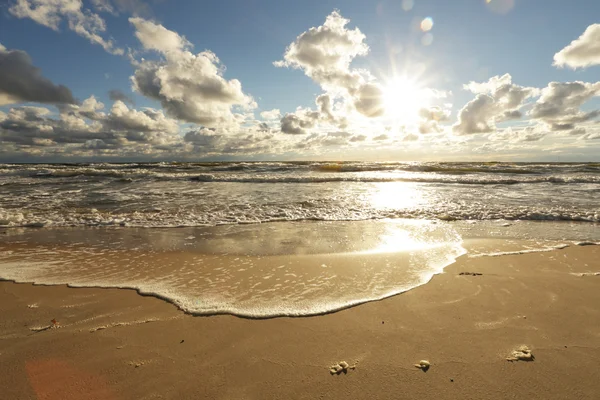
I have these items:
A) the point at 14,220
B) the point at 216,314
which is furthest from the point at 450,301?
the point at 14,220

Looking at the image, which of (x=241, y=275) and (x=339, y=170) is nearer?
(x=241, y=275)

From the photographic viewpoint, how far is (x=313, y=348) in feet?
10.4

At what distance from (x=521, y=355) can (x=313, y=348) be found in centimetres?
219

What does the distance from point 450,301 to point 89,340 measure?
4.80 metres

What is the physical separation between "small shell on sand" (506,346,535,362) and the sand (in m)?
0.03

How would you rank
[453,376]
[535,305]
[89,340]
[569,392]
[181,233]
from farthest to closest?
[181,233] → [535,305] → [89,340] → [453,376] → [569,392]

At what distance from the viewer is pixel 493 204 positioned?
12.9 m

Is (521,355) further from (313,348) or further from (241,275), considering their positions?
(241,275)

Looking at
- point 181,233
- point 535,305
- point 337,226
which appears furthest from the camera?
point 337,226

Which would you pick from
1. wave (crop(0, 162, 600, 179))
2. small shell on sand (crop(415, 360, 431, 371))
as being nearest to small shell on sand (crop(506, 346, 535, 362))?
small shell on sand (crop(415, 360, 431, 371))

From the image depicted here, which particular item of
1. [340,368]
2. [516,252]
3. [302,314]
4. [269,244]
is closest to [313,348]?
[340,368]

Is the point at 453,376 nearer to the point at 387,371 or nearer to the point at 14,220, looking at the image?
the point at 387,371

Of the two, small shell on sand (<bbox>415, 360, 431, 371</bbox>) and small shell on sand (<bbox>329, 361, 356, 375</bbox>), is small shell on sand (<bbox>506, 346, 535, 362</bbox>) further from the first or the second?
small shell on sand (<bbox>329, 361, 356, 375</bbox>)

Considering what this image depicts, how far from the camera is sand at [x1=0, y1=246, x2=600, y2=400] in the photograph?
2623 mm
